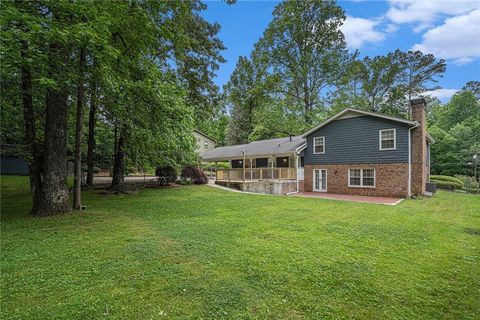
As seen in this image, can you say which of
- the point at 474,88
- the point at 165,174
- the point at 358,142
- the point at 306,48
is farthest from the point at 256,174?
the point at 474,88

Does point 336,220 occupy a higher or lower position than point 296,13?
lower

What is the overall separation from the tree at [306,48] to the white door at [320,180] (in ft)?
40.5

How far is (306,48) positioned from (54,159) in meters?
28.9

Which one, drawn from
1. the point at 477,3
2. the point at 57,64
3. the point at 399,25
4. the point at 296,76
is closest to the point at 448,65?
the point at 296,76

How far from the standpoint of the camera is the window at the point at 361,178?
1625cm

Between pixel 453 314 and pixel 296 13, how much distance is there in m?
32.3

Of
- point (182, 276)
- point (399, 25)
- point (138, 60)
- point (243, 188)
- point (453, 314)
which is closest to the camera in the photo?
point (453, 314)

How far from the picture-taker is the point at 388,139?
616 inches

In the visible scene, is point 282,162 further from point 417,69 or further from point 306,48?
point 417,69

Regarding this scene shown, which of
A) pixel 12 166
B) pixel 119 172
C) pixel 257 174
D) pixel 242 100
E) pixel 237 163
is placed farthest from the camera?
pixel 242 100

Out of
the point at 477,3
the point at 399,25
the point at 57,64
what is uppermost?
the point at 399,25

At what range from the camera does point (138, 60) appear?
9.45m

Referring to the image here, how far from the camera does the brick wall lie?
1501 cm

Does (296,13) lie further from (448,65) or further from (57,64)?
(57,64)
